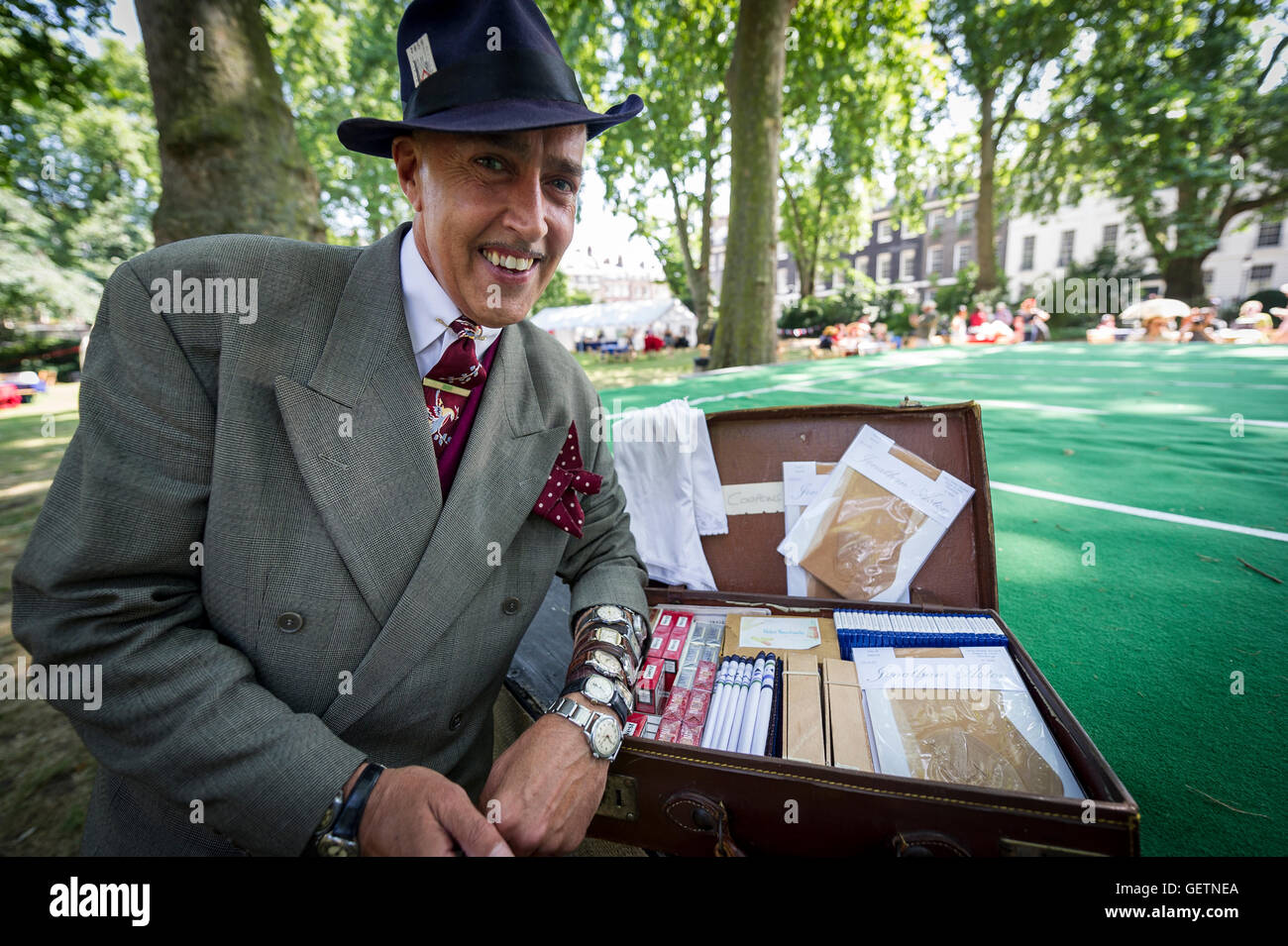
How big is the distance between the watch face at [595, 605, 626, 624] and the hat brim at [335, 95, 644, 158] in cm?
122

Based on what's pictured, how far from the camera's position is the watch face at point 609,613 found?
5.16 ft

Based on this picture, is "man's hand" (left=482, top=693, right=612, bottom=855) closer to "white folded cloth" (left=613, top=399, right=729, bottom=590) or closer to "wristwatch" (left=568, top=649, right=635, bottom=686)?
"wristwatch" (left=568, top=649, right=635, bottom=686)

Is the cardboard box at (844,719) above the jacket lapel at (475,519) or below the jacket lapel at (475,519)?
below

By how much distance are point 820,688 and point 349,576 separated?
3.86ft

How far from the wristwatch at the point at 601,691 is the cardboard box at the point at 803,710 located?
1.27 feet

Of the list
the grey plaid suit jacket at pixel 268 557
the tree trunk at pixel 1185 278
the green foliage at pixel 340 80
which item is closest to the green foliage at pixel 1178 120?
the tree trunk at pixel 1185 278

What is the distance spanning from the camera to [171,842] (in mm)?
1225

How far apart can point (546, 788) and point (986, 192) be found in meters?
26.1

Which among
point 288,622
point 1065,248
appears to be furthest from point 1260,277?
point 288,622

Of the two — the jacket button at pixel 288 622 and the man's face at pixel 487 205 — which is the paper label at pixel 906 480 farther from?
the jacket button at pixel 288 622

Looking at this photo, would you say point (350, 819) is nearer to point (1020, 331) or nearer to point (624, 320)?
point (1020, 331)

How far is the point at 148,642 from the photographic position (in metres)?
1.08

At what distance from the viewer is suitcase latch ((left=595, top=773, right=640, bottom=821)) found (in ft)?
4.25

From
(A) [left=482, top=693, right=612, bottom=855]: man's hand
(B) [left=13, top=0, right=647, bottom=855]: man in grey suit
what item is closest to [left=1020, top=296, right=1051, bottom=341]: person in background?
(B) [left=13, top=0, right=647, bottom=855]: man in grey suit
